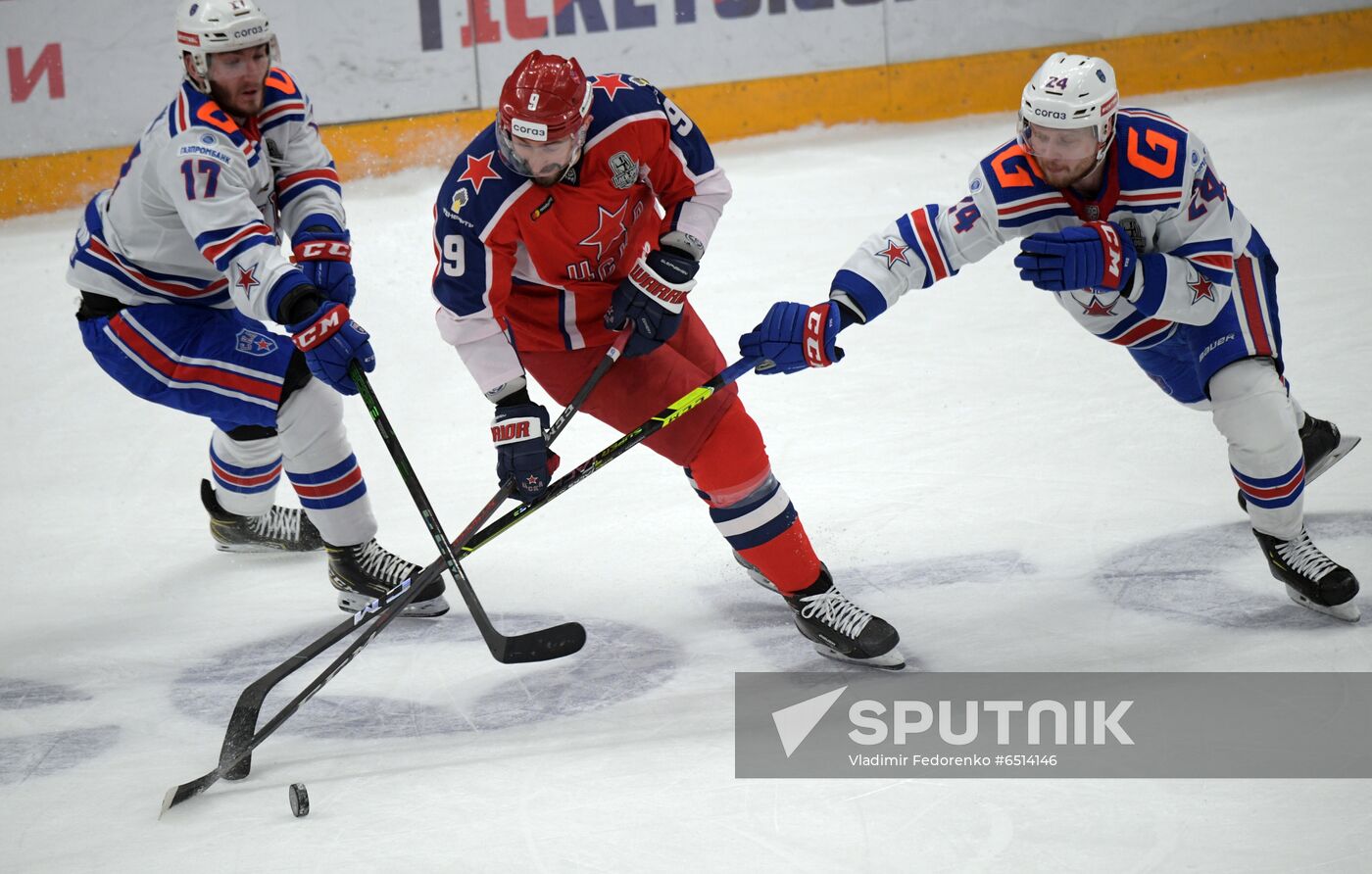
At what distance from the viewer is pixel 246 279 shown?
2828 mm

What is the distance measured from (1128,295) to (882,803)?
104 centimetres

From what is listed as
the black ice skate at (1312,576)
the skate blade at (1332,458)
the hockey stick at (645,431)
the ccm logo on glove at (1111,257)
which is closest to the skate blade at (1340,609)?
the black ice skate at (1312,576)

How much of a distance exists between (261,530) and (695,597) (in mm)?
1152

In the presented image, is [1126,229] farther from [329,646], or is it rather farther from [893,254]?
[329,646]

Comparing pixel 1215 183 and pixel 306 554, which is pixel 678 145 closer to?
pixel 1215 183

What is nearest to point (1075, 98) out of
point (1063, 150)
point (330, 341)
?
point (1063, 150)

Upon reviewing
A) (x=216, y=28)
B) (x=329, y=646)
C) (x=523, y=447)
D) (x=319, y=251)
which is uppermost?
(x=216, y=28)

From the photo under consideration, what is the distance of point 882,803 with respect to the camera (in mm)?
2199

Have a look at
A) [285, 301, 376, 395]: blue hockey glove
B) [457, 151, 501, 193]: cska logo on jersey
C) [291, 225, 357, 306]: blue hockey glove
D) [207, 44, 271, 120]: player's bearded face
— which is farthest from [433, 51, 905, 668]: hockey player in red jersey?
[207, 44, 271, 120]: player's bearded face

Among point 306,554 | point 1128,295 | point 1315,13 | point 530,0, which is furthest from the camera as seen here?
point 1315,13

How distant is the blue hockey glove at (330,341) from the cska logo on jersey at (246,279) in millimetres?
108

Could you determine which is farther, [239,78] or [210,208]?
[239,78]

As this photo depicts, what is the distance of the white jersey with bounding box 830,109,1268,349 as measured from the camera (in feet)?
8.47

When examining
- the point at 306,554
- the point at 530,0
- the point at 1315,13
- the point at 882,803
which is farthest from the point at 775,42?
the point at 882,803
